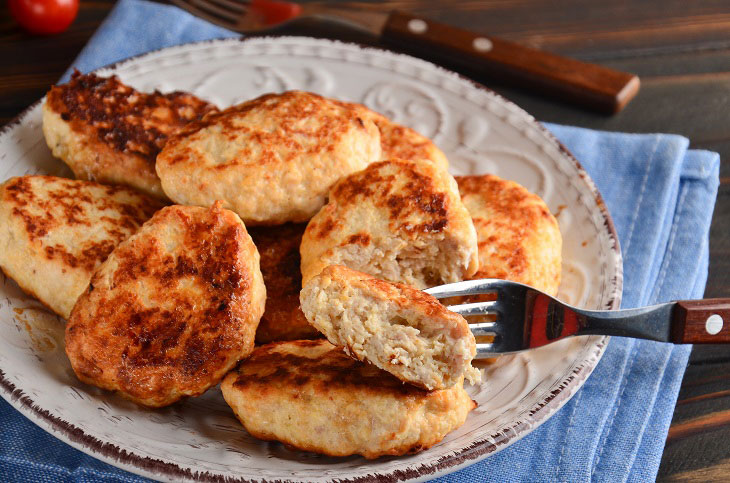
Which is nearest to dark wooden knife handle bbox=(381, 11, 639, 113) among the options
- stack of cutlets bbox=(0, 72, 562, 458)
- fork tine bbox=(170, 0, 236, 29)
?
fork tine bbox=(170, 0, 236, 29)

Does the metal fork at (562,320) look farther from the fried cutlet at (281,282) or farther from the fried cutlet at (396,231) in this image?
the fried cutlet at (281,282)

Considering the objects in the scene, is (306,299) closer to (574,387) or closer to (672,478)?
(574,387)

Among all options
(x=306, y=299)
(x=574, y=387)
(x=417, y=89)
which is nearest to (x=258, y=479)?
(x=306, y=299)

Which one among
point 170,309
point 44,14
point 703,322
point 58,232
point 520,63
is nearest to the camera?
point 170,309

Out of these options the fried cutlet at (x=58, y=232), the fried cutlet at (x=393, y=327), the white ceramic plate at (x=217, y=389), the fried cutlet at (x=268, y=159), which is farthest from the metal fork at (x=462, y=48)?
the fried cutlet at (x=393, y=327)

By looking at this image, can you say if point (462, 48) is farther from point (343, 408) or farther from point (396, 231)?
point (343, 408)

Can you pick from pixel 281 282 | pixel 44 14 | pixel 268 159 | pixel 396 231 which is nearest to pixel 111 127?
pixel 268 159

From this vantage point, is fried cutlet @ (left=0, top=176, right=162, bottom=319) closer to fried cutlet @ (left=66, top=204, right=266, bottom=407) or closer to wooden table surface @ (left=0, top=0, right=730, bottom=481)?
fried cutlet @ (left=66, top=204, right=266, bottom=407)
